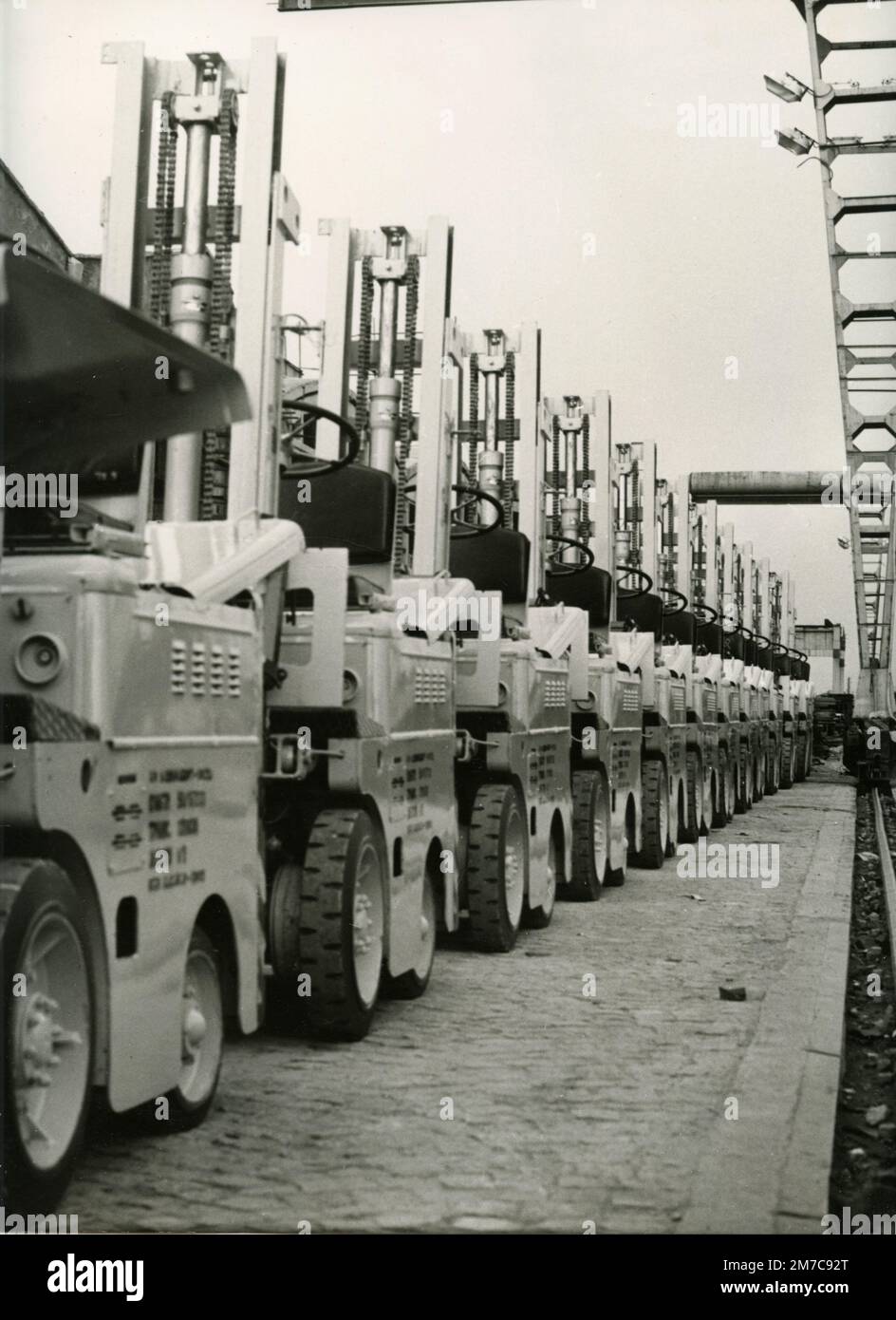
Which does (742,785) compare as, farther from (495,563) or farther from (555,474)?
(495,563)

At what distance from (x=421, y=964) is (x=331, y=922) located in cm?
163

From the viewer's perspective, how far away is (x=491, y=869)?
31.2ft

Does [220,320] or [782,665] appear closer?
[220,320]

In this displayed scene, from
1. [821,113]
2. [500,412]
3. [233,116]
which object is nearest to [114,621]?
[233,116]

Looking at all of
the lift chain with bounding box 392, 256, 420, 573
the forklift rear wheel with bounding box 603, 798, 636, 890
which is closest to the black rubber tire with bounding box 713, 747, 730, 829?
the forklift rear wheel with bounding box 603, 798, 636, 890

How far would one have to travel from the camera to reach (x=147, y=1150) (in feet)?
17.2

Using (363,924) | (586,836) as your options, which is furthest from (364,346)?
(363,924)

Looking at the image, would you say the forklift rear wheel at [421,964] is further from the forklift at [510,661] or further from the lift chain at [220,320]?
the lift chain at [220,320]

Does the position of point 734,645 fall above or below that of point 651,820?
above

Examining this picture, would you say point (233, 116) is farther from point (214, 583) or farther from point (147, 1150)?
point (147, 1150)

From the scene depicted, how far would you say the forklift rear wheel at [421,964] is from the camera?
26.2 ft

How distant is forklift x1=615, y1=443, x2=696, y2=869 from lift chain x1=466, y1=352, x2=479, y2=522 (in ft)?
9.42

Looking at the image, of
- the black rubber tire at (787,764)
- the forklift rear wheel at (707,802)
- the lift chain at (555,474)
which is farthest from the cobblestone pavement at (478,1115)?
the black rubber tire at (787,764)

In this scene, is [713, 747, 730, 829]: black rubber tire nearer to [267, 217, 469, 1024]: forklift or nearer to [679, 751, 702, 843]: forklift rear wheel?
[679, 751, 702, 843]: forklift rear wheel
